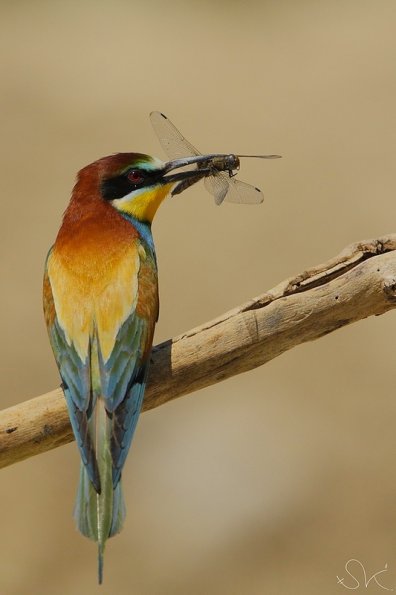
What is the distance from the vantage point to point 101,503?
2.42 metres

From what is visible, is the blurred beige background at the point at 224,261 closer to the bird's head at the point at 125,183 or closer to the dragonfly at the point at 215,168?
the dragonfly at the point at 215,168

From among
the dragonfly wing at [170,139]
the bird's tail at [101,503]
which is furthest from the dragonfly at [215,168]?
the bird's tail at [101,503]

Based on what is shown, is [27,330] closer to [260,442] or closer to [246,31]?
[260,442]

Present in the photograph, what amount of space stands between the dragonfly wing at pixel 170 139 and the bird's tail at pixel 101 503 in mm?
1297

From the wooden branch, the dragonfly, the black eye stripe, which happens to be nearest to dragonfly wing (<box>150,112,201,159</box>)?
the dragonfly

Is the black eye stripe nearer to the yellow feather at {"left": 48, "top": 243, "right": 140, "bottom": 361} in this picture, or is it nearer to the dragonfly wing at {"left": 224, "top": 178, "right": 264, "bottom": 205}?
the yellow feather at {"left": 48, "top": 243, "right": 140, "bottom": 361}

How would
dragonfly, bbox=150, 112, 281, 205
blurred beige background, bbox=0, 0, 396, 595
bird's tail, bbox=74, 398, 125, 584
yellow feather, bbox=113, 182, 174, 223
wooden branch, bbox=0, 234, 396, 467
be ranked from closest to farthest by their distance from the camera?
bird's tail, bbox=74, 398, 125, 584, wooden branch, bbox=0, 234, 396, 467, yellow feather, bbox=113, 182, 174, 223, dragonfly, bbox=150, 112, 281, 205, blurred beige background, bbox=0, 0, 396, 595

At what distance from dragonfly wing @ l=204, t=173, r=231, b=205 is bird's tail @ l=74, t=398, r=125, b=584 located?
3.76 feet

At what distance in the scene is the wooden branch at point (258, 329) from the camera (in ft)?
8.59

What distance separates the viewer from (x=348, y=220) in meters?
5.78

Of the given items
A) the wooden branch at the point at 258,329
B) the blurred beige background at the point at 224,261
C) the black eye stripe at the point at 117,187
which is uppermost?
the black eye stripe at the point at 117,187

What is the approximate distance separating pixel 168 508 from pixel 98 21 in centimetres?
481

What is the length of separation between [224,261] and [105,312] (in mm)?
2909

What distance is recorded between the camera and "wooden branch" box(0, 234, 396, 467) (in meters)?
2.62
